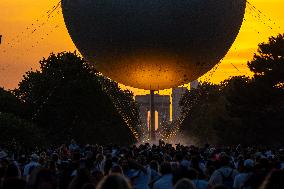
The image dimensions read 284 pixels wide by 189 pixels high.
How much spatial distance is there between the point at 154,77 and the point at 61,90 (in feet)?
181

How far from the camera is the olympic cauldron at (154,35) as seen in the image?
116 ft

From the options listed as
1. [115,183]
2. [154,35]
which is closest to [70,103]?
[154,35]

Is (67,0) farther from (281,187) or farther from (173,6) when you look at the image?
(281,187)

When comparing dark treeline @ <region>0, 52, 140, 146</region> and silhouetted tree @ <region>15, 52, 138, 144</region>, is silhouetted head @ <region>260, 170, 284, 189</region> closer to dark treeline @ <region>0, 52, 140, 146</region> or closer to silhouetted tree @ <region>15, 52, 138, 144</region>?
dark treeline @ <region>0, 52, 140, 146</region>

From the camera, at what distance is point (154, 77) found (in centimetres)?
3644

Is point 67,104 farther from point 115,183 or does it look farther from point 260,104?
point 115,183

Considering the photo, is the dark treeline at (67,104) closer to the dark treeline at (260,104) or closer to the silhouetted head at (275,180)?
the dark treeline at (260,104)

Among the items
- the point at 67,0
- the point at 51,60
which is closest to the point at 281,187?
the point at 67,0

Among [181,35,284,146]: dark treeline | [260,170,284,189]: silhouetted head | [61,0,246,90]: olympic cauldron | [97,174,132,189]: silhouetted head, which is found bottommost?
[97,174,132,189]: silhouetted head

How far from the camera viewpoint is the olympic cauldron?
116 ft

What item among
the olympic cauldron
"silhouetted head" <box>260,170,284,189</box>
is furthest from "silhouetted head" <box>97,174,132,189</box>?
the olympic cauldron

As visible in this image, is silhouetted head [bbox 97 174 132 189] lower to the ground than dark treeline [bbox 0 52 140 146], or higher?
lower

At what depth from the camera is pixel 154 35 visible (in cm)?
3538

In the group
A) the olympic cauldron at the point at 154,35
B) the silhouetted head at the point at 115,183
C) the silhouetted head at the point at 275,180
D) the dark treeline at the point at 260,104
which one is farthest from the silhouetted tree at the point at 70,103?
the silhouetted head at the point at 115,183
